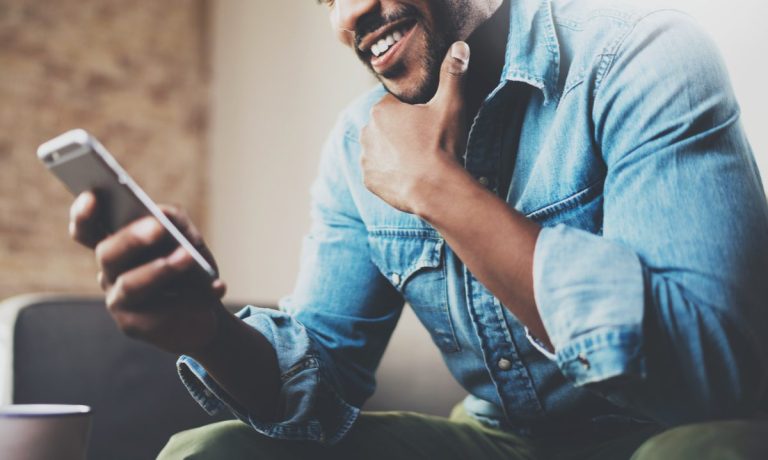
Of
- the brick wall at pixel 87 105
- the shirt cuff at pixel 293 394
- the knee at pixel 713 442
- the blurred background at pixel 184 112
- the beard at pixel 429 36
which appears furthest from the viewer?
the brick wall at pixel 87 105

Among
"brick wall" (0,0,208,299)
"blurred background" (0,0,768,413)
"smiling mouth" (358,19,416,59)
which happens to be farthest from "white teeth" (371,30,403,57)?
"brick wall" (0,0,208,299)

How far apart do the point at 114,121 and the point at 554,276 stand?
8.26 ft

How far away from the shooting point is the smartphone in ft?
1.90

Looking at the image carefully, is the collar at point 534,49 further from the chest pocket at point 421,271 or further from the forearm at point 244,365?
the forearm at point 244,365

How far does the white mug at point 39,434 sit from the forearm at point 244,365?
152 mm

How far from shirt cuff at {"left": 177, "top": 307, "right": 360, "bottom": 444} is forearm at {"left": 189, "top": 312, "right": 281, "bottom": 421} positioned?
0.03 feet

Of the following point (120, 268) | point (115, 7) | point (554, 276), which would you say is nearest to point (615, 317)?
point (554, 276)

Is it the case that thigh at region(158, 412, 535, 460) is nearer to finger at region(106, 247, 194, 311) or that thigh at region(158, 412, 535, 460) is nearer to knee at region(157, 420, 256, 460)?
knee at region(157, 420, 256, 460)

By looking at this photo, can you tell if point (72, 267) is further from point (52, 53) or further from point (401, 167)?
point (401, 167)

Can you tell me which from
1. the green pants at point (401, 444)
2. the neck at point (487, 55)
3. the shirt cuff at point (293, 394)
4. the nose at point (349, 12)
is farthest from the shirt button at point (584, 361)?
the nose at point (349, 12)

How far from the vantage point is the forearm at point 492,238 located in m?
0.69

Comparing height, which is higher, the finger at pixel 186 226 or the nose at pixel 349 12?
the nose at pixel 349 12

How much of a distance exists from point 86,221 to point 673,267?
20.0 inches

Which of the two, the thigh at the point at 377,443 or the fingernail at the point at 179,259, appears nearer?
the fingernail at the point at 179,259
